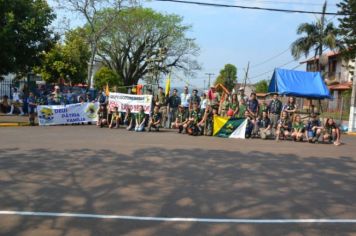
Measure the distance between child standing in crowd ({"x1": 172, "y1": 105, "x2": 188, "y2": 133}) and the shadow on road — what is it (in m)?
6.42

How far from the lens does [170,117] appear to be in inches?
792

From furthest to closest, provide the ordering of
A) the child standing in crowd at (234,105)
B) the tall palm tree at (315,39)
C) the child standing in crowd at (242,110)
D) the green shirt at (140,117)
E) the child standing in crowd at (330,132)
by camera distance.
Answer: the tall palm tree at (315,39), the green shirt at (140,117), the child standing in crowd at (234,105), the child standing in crowd at (242,110), the child standing in crowd at (330,132)

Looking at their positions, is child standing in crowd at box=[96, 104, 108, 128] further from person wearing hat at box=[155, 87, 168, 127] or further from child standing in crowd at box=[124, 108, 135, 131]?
person wearing hat at box=[155, 87, 168, 127]

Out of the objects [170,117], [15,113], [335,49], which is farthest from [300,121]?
[335,49]

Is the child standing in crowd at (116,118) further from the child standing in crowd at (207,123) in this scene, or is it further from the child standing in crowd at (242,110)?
the child standing in crowd at (242,110)

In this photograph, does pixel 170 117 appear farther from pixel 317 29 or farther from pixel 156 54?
pixel 156 54

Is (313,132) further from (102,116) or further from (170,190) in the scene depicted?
(170,190)

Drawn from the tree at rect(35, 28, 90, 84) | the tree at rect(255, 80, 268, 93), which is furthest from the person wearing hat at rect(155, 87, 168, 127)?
the tree at rect(255, 80, 268, 93)

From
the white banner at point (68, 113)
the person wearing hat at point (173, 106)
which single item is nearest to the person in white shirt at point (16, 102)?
the white banner at point (68, 113)

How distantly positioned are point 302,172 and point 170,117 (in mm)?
10451

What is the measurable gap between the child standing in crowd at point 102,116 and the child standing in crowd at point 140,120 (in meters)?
1.60

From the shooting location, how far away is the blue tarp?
2159 cm

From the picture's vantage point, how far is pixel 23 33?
21906 mm

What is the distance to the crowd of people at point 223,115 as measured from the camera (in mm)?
17484
